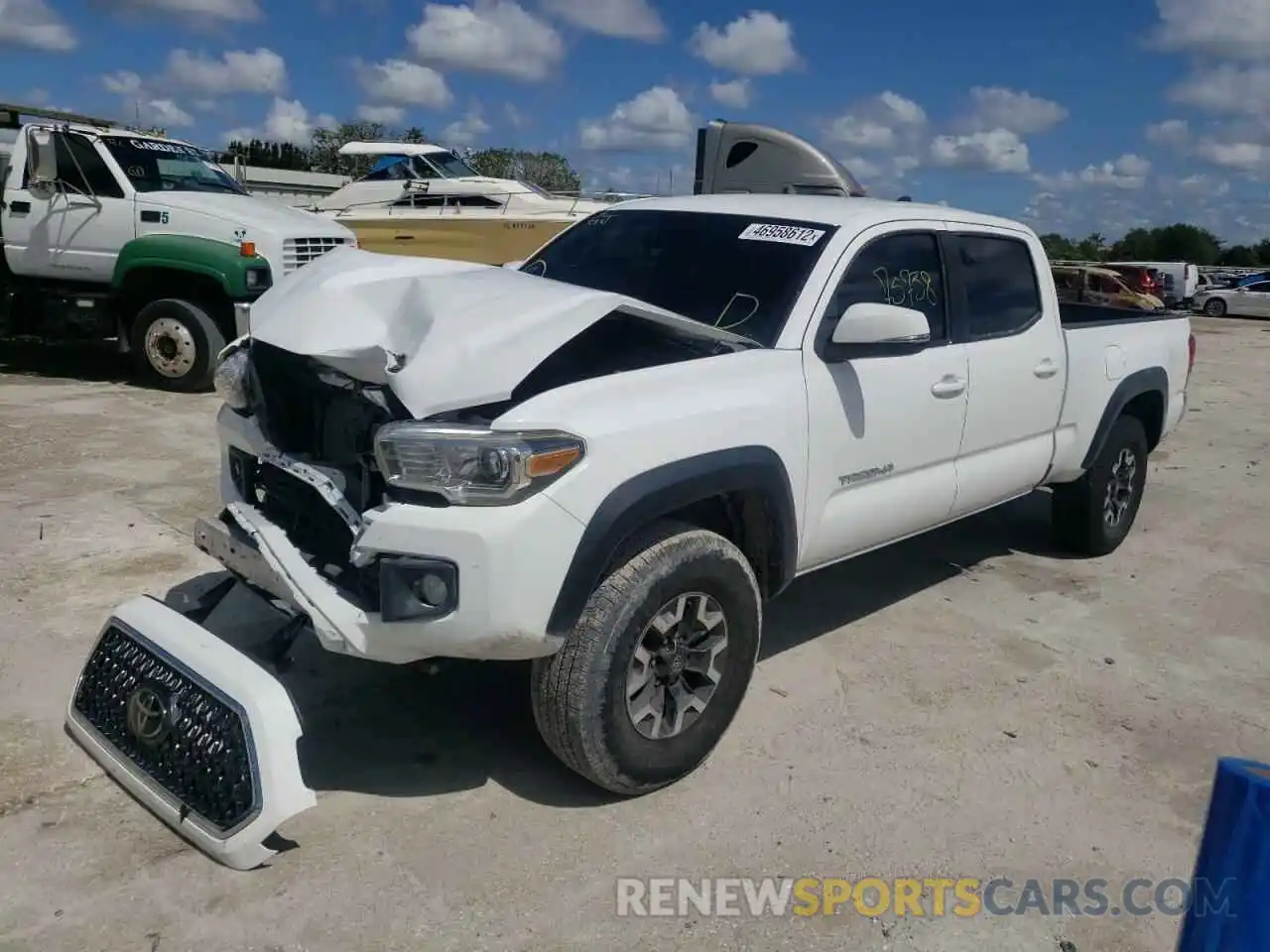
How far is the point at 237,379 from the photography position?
373cm

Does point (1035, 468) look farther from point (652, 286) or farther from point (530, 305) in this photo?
point (530, 305)

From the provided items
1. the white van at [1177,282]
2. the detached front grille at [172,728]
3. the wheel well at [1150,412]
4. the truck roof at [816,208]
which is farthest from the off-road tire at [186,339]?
the white van at [1177,282]

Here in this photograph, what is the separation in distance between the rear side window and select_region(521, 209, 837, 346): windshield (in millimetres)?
962

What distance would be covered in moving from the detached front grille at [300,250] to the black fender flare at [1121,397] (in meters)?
6.23

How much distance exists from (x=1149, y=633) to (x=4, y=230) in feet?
32.4

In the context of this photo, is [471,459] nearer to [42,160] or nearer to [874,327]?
[874,327]

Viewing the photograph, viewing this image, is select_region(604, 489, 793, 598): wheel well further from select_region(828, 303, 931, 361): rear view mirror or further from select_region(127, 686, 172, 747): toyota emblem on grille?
select_region(127, 686, 172, 747): toyota emblem on grille

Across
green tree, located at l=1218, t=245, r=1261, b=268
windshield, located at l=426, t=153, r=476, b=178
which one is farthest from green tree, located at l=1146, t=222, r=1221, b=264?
windshield, located at l=426, t=153, r=476, b=178

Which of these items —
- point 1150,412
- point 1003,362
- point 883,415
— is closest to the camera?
point 883,415

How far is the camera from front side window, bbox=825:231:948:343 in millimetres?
4141

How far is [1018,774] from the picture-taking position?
3.72 metres

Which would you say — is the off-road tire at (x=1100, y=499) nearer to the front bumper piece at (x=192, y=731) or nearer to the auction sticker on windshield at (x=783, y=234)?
the auction sticker on windshield at (x=783, y=234)

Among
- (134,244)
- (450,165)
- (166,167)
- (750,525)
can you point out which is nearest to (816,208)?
(750,525)

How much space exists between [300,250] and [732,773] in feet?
24.1
